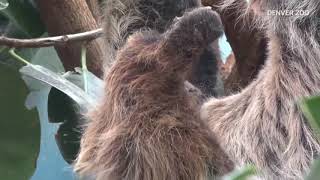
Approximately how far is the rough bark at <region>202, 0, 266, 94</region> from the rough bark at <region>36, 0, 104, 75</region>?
407mm

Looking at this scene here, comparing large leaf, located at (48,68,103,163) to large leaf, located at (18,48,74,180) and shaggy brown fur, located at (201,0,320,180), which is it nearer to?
large leaf, located at (18,48,74,180)

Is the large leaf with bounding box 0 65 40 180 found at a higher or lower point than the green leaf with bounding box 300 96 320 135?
lower

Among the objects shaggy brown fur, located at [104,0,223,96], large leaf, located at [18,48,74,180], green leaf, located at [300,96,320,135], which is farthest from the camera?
large leaf, located at [18,48,74,180]

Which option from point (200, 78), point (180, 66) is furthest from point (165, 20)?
point (180, 66)

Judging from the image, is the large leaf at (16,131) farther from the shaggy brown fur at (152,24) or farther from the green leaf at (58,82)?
the shaggy brown fur at (152,24)

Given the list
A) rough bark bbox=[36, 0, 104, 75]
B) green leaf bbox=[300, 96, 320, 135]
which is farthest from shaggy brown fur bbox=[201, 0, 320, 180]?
green leaf bbox=[300, 96, 320, 135]

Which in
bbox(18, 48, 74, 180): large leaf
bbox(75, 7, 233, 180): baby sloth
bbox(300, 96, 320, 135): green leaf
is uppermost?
bbox(300, 96, 320, 135): green leaf

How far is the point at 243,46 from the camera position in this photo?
1683mm

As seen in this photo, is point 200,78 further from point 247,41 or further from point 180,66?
point 180,66

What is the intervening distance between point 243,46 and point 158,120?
1.77 ft

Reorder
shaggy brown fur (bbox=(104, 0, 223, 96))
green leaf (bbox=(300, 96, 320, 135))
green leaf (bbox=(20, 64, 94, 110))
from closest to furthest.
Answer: green leaf (bbox=(300, 96, 320, 135))
green leaf (bbox=(20, 64, 94, 110))
shaggy brown fur (bbox=(104, 0, 223, 96))

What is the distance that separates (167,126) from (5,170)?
40 cm

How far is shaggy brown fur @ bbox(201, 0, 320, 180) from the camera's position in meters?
1.34

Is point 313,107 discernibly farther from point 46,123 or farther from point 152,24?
point 46,123
